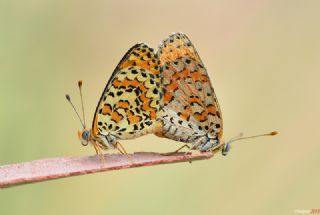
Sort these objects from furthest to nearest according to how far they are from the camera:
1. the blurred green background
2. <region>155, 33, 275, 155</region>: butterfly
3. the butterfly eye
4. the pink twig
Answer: <region>155, 33, 275, 155</region>: butterfly, the butterfly eye, the blurred green background, the pink twig

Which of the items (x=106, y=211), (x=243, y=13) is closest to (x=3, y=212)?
(x=106, y=211)

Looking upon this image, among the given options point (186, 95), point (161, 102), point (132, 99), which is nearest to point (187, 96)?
point (186, 95)

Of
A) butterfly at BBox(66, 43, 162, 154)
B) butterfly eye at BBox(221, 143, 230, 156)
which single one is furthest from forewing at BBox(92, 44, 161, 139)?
butterfly eye at BBox(221, 143, 230, 156)

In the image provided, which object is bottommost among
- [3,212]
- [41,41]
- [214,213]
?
[214,213]

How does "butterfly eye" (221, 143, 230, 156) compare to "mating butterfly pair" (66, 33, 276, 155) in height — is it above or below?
below

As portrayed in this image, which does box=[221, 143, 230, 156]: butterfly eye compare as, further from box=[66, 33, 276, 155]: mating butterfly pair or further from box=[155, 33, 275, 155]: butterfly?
box=[155, 33, 275, 155]: butterfly

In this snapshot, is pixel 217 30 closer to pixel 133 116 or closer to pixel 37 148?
pixel 133 116

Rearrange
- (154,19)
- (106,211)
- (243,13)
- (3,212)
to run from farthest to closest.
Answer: (154,19) → (243,13) → (106,211) → (3,212)

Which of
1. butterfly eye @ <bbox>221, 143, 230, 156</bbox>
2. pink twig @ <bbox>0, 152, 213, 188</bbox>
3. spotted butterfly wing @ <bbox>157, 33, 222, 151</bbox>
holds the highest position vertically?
pink twig @ <bbox>0, 152, 213, 188</bbox>

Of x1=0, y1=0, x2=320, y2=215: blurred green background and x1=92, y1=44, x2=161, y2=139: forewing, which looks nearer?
x1=0, y1=0, x2=320, y2=215: blurred green background
